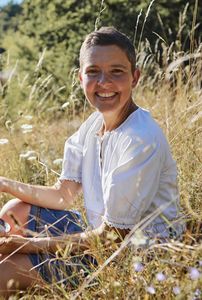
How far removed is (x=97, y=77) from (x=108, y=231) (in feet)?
1.89

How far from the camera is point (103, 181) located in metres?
2.27

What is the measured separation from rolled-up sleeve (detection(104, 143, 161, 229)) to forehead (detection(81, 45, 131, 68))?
1.12 feet

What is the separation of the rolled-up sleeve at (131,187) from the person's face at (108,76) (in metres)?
0.25

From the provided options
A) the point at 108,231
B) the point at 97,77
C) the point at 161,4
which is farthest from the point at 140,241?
the point at 161,4

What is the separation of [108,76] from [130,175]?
405 mm

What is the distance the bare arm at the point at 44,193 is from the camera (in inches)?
97.2

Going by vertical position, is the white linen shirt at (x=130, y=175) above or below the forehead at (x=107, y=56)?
below

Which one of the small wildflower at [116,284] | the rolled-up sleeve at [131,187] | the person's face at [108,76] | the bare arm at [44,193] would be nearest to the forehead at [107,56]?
the person's face at [108,76]

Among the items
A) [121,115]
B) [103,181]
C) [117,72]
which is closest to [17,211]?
[103,181]

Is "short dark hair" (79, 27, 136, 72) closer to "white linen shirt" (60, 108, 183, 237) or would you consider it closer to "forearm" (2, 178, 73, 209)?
"white linen shirt" (60, 108, 183, 237)

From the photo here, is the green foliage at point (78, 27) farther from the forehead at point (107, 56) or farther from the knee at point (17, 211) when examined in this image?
the forehead at point (107, 56)

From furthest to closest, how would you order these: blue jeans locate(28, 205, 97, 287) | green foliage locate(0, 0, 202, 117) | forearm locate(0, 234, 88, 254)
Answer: green foliage locate(0, 0, 202, 117)
forearm locate(0, 234, 88, 254)
blue jeans locate(28, 205, 97, 287)

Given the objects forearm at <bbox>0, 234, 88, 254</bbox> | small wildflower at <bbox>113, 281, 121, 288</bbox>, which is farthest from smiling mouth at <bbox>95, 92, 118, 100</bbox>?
small wildflower at <bbox>113, 281, 121, 288</bbox>

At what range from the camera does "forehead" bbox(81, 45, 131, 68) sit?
2215mm
